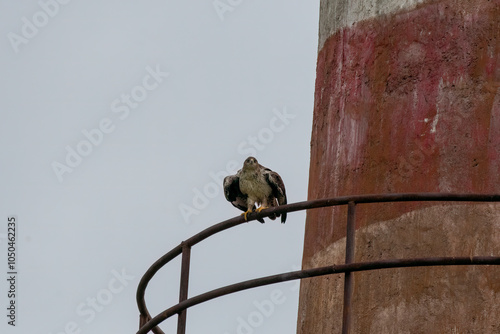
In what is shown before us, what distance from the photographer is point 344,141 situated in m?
9.45

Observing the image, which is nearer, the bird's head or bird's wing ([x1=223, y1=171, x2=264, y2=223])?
the bird's head

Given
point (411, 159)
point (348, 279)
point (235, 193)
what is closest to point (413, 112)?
point (411, 159)

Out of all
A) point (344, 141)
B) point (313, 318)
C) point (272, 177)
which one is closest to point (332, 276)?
point (313, 318)

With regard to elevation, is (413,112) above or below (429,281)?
above

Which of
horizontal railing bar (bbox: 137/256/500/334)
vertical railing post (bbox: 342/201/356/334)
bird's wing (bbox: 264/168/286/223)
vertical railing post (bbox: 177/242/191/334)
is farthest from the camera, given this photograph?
bird's wing (bbox: 264/168/286/223)

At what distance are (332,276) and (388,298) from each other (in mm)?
661

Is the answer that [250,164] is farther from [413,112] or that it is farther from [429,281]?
[429,281]

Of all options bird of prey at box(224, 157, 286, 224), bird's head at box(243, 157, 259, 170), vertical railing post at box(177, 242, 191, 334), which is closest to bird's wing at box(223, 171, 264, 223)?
bird of prey at box(224, 157, 286, 224)

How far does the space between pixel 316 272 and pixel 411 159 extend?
5.84 ft

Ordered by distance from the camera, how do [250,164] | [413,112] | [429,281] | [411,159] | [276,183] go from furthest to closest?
[250,164] → [276,183] → [413,112] → [411,159] → [429,281]

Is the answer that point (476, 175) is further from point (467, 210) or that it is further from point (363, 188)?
point (363, 188)

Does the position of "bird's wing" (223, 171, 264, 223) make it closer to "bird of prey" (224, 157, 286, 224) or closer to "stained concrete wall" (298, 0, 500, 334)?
"bird of prey" (224, 157, 286, 224)

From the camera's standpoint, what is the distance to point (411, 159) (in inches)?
348

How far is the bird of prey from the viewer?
10.7m
